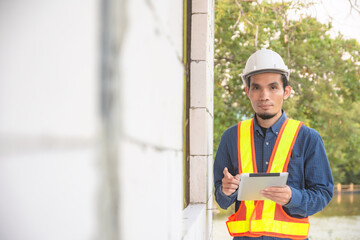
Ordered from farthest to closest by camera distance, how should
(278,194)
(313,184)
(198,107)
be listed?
(198,107) → (313,184) → (278,194)

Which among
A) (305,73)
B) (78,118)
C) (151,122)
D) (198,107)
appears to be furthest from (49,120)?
(305,73)

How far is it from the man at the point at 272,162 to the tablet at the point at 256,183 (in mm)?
35

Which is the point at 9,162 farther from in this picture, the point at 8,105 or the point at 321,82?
the point at 321,82

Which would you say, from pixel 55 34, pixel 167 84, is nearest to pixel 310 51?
pixel 167 84

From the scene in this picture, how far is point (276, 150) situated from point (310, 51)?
24.5ft

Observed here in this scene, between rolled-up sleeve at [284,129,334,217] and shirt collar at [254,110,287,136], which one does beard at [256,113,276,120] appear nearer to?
shirt collar at [254,110,287,136]

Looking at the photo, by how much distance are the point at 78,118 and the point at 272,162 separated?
2.27m

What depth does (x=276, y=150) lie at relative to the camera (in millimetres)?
2580

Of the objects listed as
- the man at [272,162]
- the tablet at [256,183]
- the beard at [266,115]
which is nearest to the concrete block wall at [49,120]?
the tablet at [256,183]

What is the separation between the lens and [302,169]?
2.51 meters

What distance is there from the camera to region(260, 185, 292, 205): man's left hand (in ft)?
7.74

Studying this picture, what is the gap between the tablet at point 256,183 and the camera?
2318 millimetres

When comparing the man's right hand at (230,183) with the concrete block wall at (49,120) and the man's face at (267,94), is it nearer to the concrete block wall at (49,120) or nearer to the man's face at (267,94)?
the man's face at (267,94)

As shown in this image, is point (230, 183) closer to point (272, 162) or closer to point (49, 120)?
point (272, 162)
